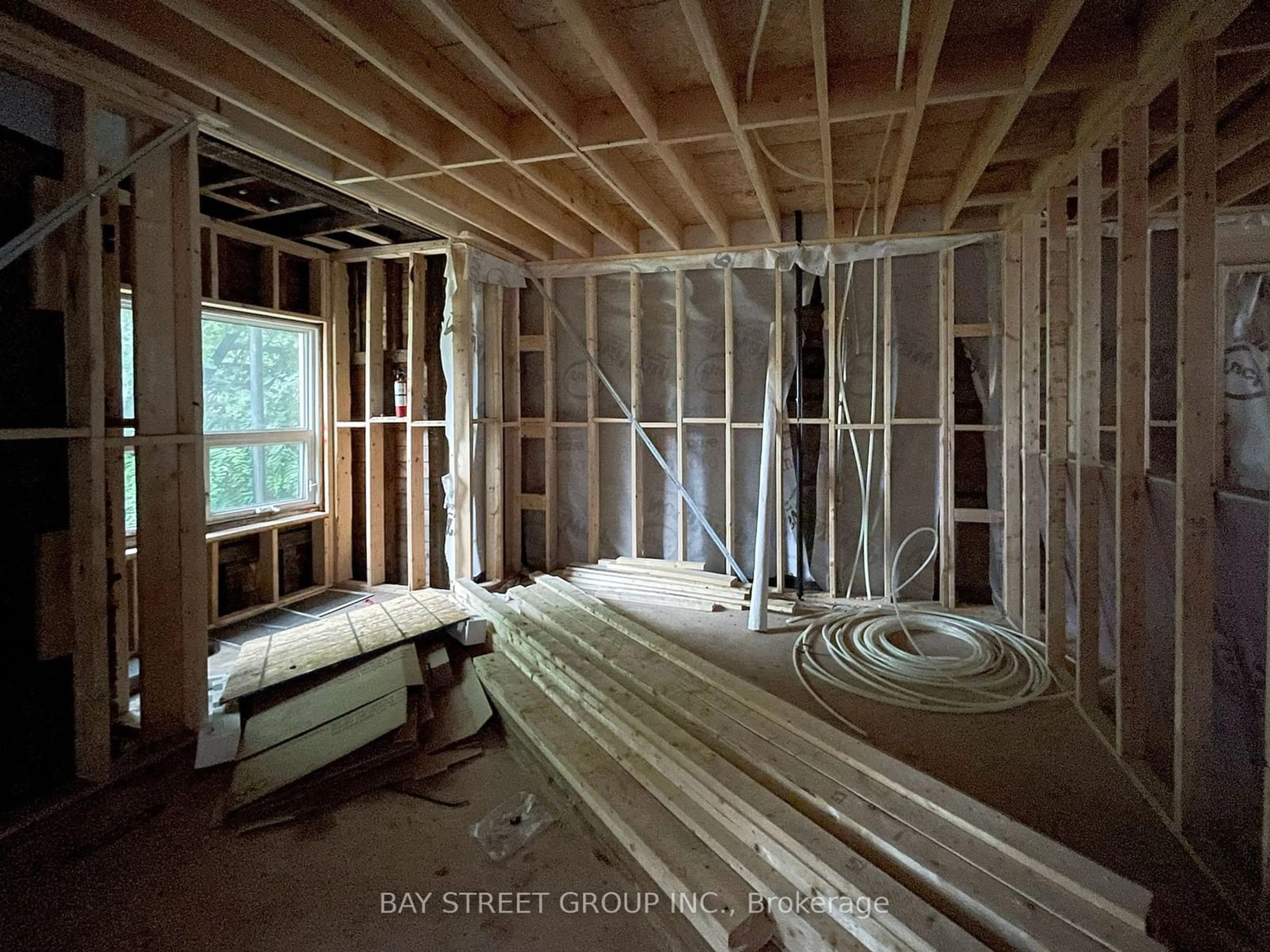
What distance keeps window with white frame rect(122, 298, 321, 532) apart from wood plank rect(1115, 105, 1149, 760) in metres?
5.18

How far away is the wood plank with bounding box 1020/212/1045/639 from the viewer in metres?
3.75

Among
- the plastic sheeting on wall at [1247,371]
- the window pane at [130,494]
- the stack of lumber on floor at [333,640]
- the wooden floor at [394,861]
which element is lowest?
the wooden floor at [394,861]

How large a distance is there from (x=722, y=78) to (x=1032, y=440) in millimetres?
2861

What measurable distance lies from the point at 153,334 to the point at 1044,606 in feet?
16.8

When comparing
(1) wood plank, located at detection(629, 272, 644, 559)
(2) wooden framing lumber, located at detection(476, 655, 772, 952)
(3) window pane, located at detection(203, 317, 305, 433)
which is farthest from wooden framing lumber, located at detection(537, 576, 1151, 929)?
(3) window pane, located at detection(203, 317, 305, 433)

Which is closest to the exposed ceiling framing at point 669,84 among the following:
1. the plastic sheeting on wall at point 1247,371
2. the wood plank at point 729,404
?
the plastic sheeting on wall at point 1247,371

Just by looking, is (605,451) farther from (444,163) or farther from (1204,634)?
(1204,634)

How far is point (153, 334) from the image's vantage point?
2.61m

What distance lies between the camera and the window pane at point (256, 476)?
4512 mm

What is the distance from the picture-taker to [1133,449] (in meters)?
2.40

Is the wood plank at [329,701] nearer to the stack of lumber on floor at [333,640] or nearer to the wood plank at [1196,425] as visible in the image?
the stack of lumber on floor at [333,640]

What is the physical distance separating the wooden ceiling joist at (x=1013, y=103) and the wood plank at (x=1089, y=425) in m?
→ 0.44

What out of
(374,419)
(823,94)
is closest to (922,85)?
(823,94)

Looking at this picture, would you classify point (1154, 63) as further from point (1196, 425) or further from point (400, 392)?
point (400, 392)
